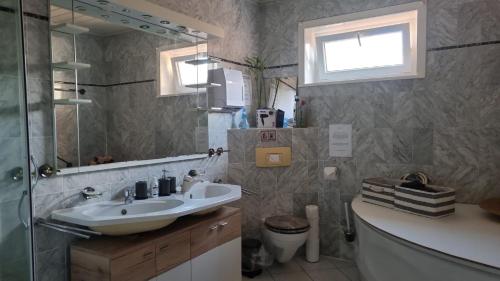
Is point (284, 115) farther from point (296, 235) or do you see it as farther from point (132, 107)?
point (132, 107)

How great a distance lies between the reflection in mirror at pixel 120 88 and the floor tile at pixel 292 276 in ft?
4.21

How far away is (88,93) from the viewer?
6.51 feet

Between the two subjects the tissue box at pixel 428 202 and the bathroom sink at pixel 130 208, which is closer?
the bathroom sink at pixel 130 208

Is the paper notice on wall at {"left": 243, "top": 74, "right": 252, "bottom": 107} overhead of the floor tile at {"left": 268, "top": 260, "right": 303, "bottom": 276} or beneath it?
overhead

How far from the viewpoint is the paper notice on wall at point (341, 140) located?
3.04 m

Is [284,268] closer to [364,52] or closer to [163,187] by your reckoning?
[163,187]

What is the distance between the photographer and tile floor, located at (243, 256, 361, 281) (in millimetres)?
2805

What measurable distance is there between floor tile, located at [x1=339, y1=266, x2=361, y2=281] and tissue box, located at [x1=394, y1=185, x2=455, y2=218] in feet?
2.73

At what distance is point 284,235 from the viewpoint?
2768 mm

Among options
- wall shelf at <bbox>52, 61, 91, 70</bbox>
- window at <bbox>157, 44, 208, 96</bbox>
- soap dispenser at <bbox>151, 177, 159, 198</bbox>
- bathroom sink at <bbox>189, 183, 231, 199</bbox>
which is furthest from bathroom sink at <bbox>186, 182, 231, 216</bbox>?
wall shelf at <bbox>52, 61, 91, 70</bbox>

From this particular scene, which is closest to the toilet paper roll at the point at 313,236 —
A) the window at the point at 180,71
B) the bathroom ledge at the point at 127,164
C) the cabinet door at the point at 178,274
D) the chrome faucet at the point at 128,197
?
the bathroom ledge at the point at 127,164

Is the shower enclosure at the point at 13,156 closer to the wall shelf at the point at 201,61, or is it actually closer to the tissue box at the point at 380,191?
the wall shelf at the point at 201,61

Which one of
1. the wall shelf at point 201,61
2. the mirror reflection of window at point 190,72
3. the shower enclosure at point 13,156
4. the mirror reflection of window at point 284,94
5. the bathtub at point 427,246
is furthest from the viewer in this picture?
the mirror reflection of window at point 284,94

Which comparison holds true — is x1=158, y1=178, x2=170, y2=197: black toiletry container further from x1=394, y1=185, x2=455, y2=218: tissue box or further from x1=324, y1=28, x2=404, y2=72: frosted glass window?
x1=324, y1=28, x2=404, y2=72: frosted glass window
